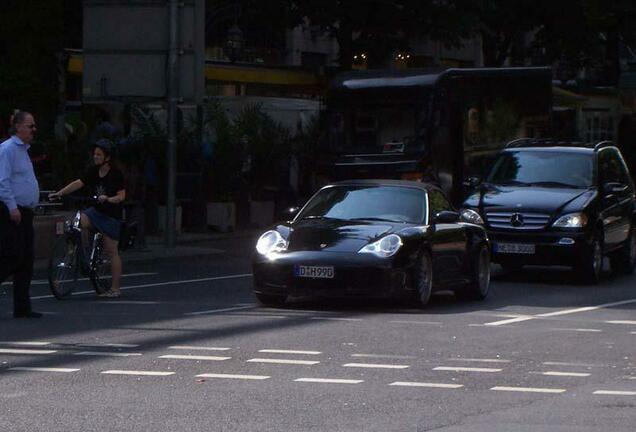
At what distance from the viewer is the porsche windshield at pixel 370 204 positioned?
17.8 metres

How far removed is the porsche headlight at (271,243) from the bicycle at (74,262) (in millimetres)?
1816

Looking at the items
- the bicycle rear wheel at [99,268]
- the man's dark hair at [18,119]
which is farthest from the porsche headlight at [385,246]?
the man's dark hair at [18,119]

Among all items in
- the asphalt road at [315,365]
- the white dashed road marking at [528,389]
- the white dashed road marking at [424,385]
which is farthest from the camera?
the white dashed road marking at [424,385]

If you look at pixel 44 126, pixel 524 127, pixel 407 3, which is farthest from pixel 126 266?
pixel 407 3

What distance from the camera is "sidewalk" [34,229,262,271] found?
24.6m

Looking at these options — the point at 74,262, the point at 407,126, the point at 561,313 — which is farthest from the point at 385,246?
the point at 407,126

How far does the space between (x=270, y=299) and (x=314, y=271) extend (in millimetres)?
947

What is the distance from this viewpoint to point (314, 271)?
55.0 feet

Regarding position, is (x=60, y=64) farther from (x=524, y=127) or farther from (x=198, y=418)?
(x=198, y=418)

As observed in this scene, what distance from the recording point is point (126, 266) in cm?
2345

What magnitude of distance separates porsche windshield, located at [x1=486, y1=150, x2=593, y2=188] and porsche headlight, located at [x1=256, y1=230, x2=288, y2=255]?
584 centimetres

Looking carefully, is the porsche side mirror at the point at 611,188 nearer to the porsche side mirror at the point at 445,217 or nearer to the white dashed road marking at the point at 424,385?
the porsche side mirror at the point at 445,217

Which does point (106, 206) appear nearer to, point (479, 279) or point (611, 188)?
point (479, 279)

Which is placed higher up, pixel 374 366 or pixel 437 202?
pixel 437 202
